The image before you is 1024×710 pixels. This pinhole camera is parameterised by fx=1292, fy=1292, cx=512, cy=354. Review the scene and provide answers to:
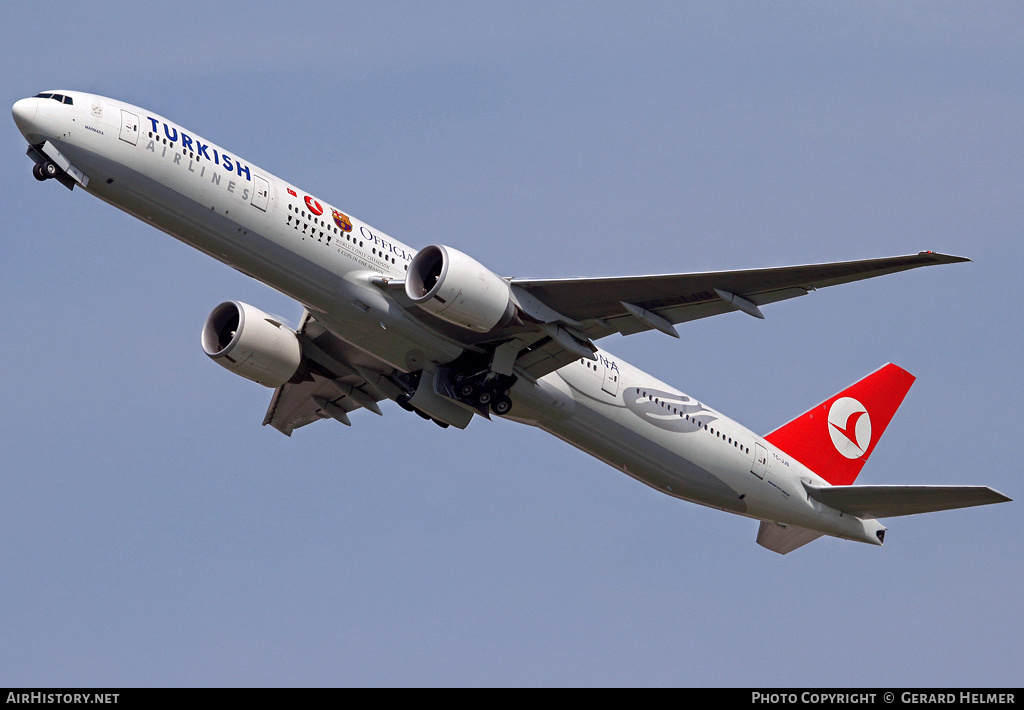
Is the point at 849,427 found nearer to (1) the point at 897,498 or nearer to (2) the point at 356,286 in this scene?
(1) the point at 897,498

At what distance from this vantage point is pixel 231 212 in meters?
27.4

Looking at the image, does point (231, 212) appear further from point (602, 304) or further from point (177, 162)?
point (602, 304)

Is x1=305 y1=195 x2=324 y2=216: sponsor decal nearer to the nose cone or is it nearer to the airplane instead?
the airplane

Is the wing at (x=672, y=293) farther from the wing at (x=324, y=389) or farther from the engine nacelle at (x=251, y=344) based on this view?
the engine nacelle at (x=251, y=344)

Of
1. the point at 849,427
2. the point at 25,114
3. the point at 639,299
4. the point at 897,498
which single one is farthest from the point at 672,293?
the point at 25,114

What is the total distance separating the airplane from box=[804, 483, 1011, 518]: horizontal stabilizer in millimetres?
65

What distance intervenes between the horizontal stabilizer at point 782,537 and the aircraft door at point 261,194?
17493 millimetres

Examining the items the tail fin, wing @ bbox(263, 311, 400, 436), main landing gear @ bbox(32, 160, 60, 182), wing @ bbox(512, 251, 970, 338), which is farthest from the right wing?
main landing gear @ bbox(32, 160, 60, 182)

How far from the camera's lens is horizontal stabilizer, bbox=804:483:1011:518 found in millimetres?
31484

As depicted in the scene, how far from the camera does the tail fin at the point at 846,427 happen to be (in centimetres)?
3672

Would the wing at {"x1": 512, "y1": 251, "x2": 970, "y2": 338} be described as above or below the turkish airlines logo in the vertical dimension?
above

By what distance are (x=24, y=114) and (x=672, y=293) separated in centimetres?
1399

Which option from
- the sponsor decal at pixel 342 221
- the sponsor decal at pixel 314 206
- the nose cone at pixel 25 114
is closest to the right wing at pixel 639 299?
the sponsor decal at pixel 342 221
